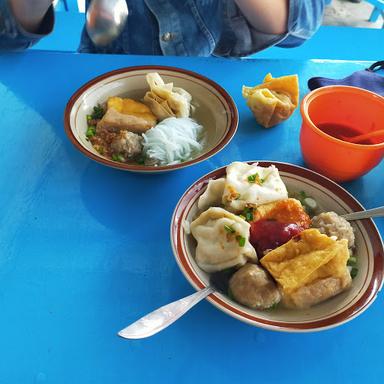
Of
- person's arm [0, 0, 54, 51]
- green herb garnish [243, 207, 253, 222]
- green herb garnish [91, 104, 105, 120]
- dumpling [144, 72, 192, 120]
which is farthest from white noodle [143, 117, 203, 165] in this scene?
person's arm [0, 0, 54, 51]

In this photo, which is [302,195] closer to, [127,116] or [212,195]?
[212,195]

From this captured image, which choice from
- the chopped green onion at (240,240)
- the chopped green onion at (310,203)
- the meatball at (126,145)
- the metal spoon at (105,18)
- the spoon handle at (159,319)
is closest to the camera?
the spoon handle at (159,319)

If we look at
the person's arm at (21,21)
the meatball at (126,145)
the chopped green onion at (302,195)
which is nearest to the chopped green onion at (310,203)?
the chopped green onion at (302,195)

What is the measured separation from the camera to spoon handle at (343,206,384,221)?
27.0 inches

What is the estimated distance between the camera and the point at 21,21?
3.93 feet

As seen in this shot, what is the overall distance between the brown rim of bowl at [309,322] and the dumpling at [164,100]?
0.27 m

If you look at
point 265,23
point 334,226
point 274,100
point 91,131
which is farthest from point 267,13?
point 334,226

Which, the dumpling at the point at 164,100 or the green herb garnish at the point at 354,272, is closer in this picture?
the green herb garnish at the point at 354,272

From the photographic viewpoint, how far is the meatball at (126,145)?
889 mm

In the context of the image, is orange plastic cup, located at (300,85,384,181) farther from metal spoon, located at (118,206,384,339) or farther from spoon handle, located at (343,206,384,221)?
metal spoon, located at (118,206,384,339)

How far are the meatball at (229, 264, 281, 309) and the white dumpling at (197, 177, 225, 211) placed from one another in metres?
0.16

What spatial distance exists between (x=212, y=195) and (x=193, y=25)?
0.81 metres

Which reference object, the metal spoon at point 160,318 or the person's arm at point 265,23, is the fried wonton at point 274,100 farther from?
the metal spoon at point 160,318

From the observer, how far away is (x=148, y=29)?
1365mm
